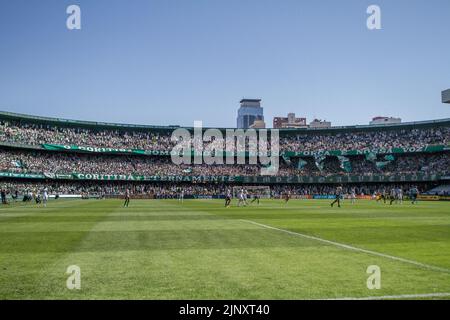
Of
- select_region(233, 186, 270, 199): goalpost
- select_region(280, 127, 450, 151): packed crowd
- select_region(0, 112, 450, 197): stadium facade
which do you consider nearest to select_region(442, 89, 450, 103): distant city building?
select_region(0, 112, 450, 197): stadium facade

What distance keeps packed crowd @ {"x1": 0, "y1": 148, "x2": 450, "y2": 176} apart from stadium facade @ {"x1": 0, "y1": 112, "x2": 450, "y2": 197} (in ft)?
0.65

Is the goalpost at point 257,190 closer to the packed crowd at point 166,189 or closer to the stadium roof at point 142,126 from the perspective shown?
the packed crowd at point 166,189

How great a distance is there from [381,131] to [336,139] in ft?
32.9

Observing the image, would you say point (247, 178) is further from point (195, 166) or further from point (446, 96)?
point (446, 96)

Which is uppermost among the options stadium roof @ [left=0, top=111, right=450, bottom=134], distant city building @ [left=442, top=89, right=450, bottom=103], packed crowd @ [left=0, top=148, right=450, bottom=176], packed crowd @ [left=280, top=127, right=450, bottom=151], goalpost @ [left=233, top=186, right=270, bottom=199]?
distant city building @ [left=442, top=89, right=450, bottom=103]

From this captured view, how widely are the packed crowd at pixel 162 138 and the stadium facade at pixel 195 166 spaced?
0.21 metres

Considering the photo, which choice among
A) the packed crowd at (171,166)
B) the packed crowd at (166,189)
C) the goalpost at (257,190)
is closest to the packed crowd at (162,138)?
the packed crowd at (171,166)

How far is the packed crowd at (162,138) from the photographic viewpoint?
9344 centimetres

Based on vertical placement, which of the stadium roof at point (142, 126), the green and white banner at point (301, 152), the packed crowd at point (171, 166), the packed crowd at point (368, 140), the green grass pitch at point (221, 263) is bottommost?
the green grass pitch at point (221, 263)

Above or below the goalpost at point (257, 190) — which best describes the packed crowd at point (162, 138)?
above

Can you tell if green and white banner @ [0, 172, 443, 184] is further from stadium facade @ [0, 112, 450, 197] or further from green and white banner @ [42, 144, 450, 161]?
green and white banner @ [42, 144, 450, 161]

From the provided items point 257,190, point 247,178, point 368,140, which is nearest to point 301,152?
point 247,178

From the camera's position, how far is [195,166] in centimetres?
10644

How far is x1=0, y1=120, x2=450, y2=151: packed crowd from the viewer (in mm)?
93438
